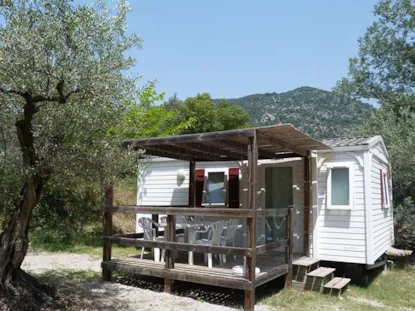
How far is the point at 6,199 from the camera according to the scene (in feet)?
18.4

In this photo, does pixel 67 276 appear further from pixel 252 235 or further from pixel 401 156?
pixel 401 156

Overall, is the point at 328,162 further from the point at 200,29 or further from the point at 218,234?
the point at 200,29

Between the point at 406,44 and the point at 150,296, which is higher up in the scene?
the point at 406,44

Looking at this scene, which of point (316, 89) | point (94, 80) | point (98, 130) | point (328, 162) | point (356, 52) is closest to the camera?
point (94, 80)

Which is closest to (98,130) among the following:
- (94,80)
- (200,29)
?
(94,80)

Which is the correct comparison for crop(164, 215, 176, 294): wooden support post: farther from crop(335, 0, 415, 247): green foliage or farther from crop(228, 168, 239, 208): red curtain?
crop(335, 0, 415, 247): green foliage

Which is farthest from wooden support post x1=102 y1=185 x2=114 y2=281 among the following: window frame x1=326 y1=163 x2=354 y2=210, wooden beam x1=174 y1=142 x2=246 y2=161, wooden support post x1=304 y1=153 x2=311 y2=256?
window frame x1=326 y1=163 x2=354 y2=210

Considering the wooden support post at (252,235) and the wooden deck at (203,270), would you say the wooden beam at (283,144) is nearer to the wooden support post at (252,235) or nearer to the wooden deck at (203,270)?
the wooden support post at (252,235)

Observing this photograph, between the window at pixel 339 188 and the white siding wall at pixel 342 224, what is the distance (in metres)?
0.10

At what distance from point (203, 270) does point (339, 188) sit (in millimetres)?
3523

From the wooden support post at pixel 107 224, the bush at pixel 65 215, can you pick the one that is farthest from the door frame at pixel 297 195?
the bush at pixel 65 215

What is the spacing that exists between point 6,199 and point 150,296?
280cm

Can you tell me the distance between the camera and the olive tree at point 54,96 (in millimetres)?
4562

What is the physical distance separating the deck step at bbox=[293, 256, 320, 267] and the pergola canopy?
84.6 inches
